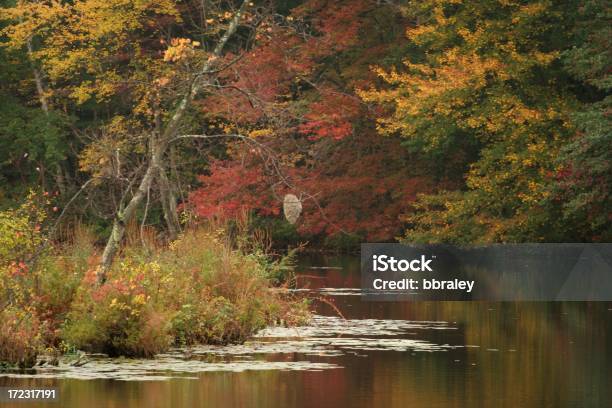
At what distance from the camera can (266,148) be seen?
22766 mm

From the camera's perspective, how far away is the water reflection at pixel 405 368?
53.1 ft

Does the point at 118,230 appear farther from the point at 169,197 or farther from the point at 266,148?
the point at 169,197

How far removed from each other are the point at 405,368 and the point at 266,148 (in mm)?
4988

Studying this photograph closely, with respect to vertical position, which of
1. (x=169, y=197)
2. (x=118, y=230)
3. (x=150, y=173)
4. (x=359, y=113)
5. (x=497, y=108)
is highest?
(x=359, y=113)

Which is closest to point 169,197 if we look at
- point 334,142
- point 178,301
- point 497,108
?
point 497,108

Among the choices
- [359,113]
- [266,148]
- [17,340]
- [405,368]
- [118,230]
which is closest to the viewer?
[17,340]

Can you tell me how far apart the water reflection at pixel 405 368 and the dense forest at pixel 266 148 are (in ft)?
4.86

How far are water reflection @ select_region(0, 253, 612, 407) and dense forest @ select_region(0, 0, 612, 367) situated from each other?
1.48m

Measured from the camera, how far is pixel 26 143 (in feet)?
166

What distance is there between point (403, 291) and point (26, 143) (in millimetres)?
18456

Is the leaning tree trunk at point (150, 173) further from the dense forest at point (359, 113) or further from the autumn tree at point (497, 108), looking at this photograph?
the autumn tree at point (497, 108)

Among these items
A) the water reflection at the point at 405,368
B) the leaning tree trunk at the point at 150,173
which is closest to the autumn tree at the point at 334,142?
the water reflection at the point at 405,368

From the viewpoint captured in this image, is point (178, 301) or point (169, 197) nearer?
point (178, 301)

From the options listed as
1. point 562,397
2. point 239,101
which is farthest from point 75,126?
point 562,397
